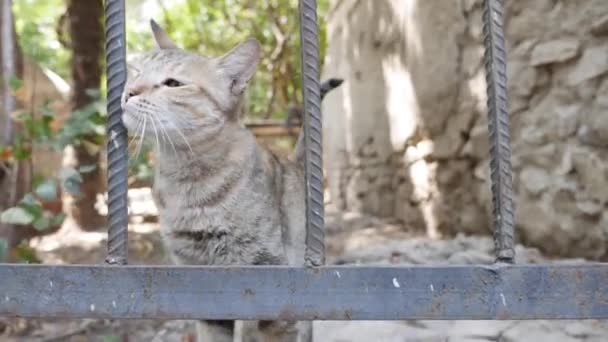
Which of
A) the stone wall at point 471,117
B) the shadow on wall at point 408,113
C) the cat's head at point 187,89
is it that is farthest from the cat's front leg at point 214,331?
the shadow on wall at point 408,113

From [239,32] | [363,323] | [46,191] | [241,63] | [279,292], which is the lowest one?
[363,323]

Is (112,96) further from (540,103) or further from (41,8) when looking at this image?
(41,8)

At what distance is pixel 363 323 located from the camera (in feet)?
8.81

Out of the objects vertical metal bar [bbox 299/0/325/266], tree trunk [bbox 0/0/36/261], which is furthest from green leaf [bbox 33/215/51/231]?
vertical metal bar [bbox 299/0/325/266]

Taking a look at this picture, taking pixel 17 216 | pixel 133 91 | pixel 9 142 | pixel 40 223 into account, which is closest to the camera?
pixel 133 91

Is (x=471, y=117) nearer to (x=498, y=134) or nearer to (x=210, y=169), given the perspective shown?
(x=210, y=169)

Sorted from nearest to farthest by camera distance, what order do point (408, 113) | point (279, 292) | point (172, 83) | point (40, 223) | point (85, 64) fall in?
point (279, 292)
point (172, 83)
point (40, 223)
point (408, 113)
point (85, 64)

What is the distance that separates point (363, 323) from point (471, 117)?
177cm

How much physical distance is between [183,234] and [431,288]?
120 centimetres

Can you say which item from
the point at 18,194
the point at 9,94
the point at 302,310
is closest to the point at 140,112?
the point at 302,310

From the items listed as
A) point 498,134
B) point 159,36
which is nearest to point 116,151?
point 498,134

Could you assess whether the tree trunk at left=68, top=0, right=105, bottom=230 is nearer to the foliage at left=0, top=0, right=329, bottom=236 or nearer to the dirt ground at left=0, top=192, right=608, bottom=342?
the dirt ground at left=0, top=192, right=608, bottom=342

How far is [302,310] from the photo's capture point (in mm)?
1255

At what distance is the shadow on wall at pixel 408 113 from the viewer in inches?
160
